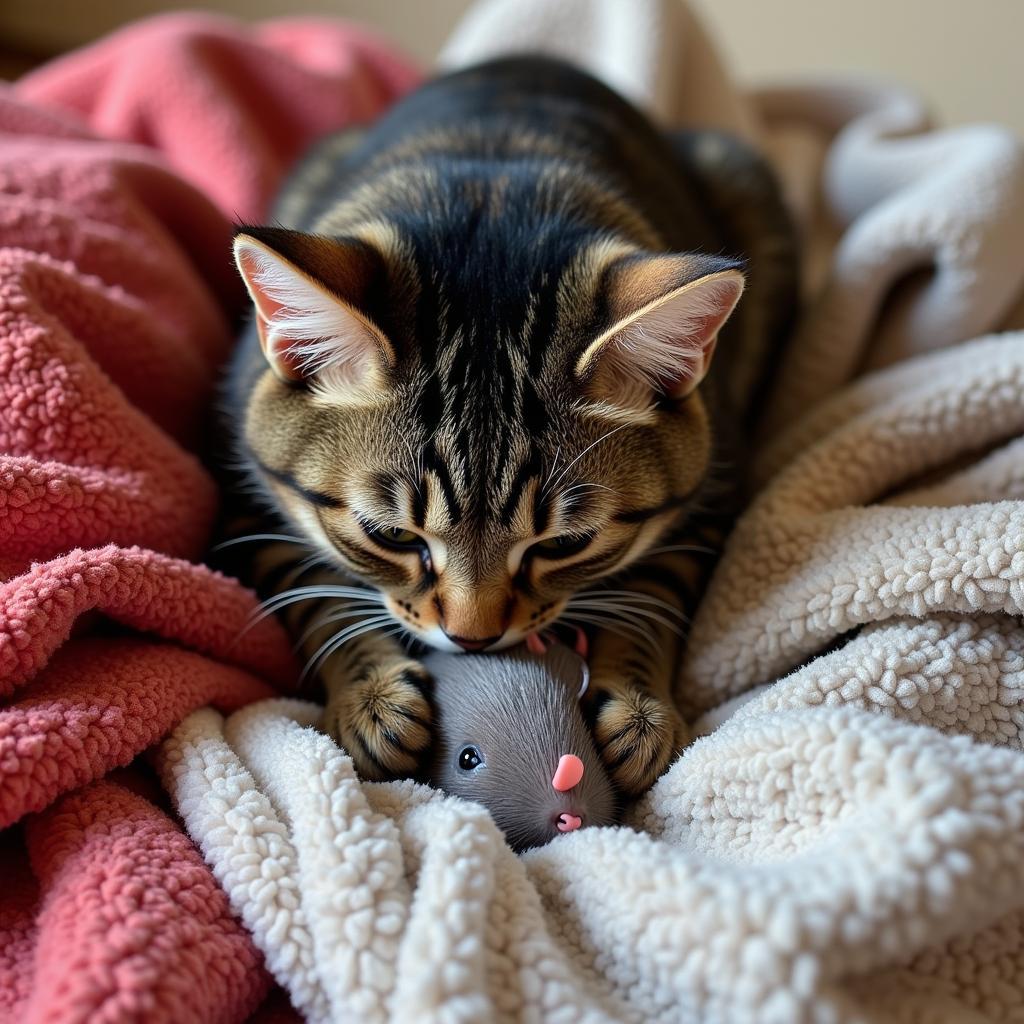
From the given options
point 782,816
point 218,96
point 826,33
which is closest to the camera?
point 782,816

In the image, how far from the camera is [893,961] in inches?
25.0

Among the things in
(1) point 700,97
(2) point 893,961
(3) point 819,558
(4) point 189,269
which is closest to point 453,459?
(3) point 819,558

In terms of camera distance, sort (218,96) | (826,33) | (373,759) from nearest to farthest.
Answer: (373,759)
(218,96)
(826,33)

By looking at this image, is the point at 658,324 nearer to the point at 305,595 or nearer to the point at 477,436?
the point at 477,436

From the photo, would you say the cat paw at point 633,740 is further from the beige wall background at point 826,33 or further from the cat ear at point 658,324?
the beige wall background at point 826,33

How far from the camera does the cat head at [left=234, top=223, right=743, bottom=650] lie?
859mm

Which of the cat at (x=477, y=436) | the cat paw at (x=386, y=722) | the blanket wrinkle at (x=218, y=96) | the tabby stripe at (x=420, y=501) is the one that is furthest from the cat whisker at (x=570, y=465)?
the blanket wrinkle at (x=218, y=96)

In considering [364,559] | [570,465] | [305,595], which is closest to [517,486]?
[570,465]

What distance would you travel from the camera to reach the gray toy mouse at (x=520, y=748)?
30.9 inches

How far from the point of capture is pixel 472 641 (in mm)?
886

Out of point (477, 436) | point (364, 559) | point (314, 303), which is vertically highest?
point (314, 303)

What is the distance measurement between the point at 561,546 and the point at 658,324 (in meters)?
0.22

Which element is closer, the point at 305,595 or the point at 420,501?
the point at 420,501

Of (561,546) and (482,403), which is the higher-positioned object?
(482,403)
